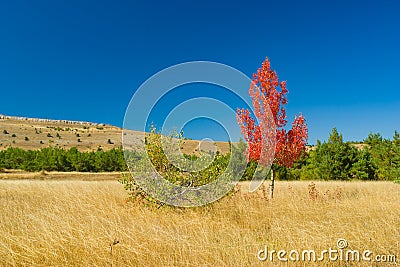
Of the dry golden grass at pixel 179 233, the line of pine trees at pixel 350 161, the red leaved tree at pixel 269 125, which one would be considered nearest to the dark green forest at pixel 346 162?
the line of pine trees at pixel 350 161

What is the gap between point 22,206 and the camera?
8117 millimetres

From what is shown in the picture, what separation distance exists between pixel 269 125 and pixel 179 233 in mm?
5243

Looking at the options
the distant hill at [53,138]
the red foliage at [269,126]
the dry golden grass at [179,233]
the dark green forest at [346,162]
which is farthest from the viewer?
the distant hill at [53,138]

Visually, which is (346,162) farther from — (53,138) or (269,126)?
(53,138)

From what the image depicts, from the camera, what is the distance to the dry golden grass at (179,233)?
422 cm

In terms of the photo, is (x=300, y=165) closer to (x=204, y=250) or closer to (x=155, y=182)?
(x=155, y=182)

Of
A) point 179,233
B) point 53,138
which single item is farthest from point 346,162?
point 53,138

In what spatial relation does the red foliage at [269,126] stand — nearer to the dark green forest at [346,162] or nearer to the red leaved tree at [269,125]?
the red leaved tree at [269,125]

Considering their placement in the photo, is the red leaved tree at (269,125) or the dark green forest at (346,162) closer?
the red leaved tree at (269,125)

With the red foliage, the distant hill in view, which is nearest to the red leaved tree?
the red foliage

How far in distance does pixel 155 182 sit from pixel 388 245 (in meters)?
5.31

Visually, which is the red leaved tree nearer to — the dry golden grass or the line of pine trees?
the dry golden grass

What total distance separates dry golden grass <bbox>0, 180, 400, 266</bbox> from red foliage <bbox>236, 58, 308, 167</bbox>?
2.26m

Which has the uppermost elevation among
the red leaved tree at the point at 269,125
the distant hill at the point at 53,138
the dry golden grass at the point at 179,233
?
the distant hill at the point at 53,138
